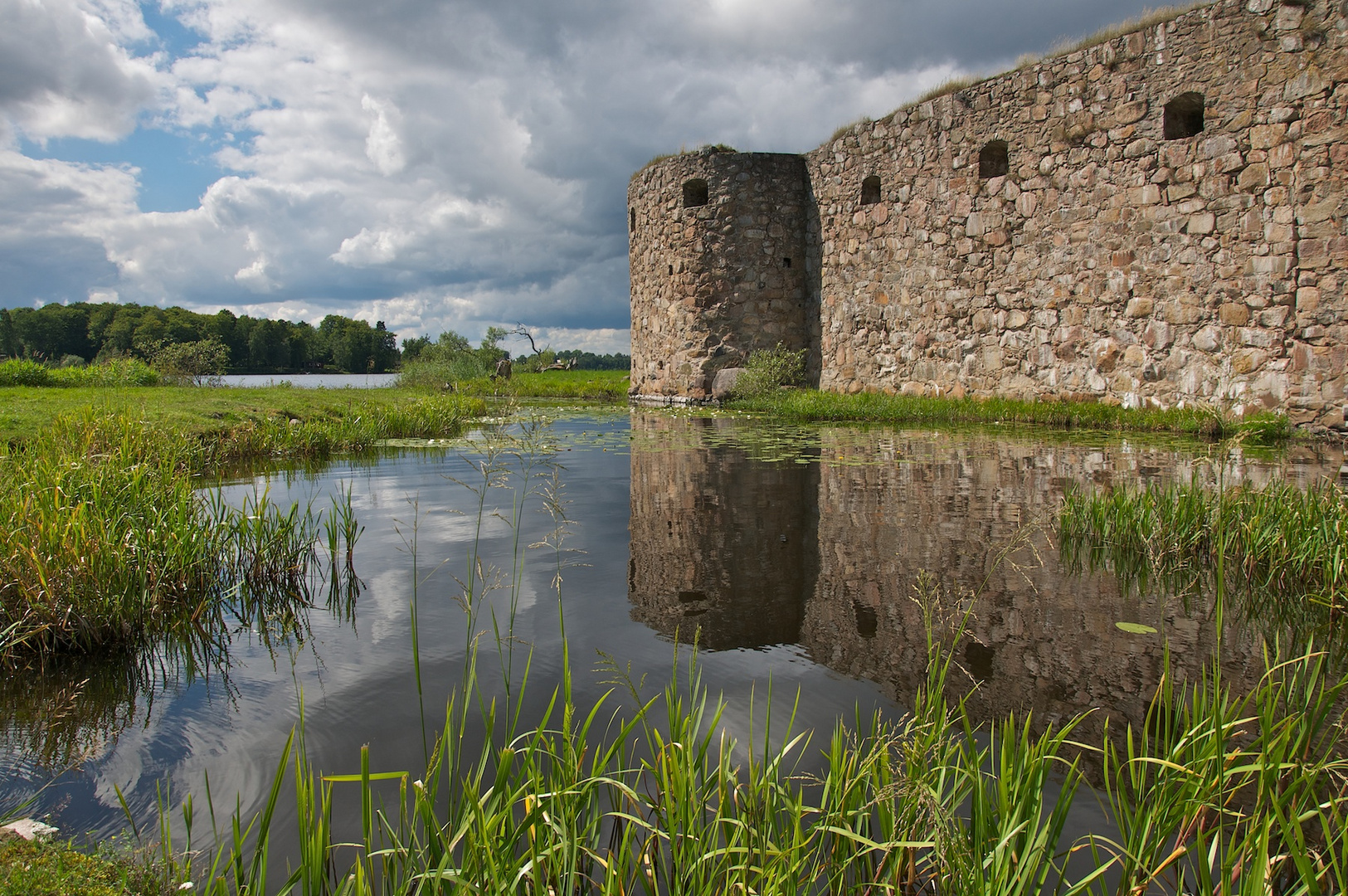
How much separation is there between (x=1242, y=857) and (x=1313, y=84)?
425 inches

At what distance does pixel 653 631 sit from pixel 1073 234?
10.9 metres

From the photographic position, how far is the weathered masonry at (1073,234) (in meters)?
9.05

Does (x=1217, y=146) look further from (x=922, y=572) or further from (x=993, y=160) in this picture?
(x=922, y=572)

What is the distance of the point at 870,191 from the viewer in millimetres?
15297

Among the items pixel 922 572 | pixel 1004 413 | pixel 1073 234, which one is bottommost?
pixel 1004 413

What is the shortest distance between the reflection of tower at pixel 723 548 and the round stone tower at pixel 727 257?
9.47 m

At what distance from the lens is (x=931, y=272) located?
45.1 feet

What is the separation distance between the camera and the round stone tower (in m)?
16.9

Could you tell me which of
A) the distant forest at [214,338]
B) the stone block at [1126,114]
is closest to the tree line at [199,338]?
the distant forest at [214,338]

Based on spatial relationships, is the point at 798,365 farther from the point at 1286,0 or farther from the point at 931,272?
the point at 1286,0

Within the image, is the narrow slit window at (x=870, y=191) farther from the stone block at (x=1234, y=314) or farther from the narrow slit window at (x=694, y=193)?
the stone block at (x=1234, y=314)

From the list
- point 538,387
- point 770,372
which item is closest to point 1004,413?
point 770,372

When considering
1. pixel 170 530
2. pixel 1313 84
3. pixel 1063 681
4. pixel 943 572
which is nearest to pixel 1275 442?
pixel 1313 84

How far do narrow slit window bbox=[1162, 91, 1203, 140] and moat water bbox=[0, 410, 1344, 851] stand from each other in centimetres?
591
